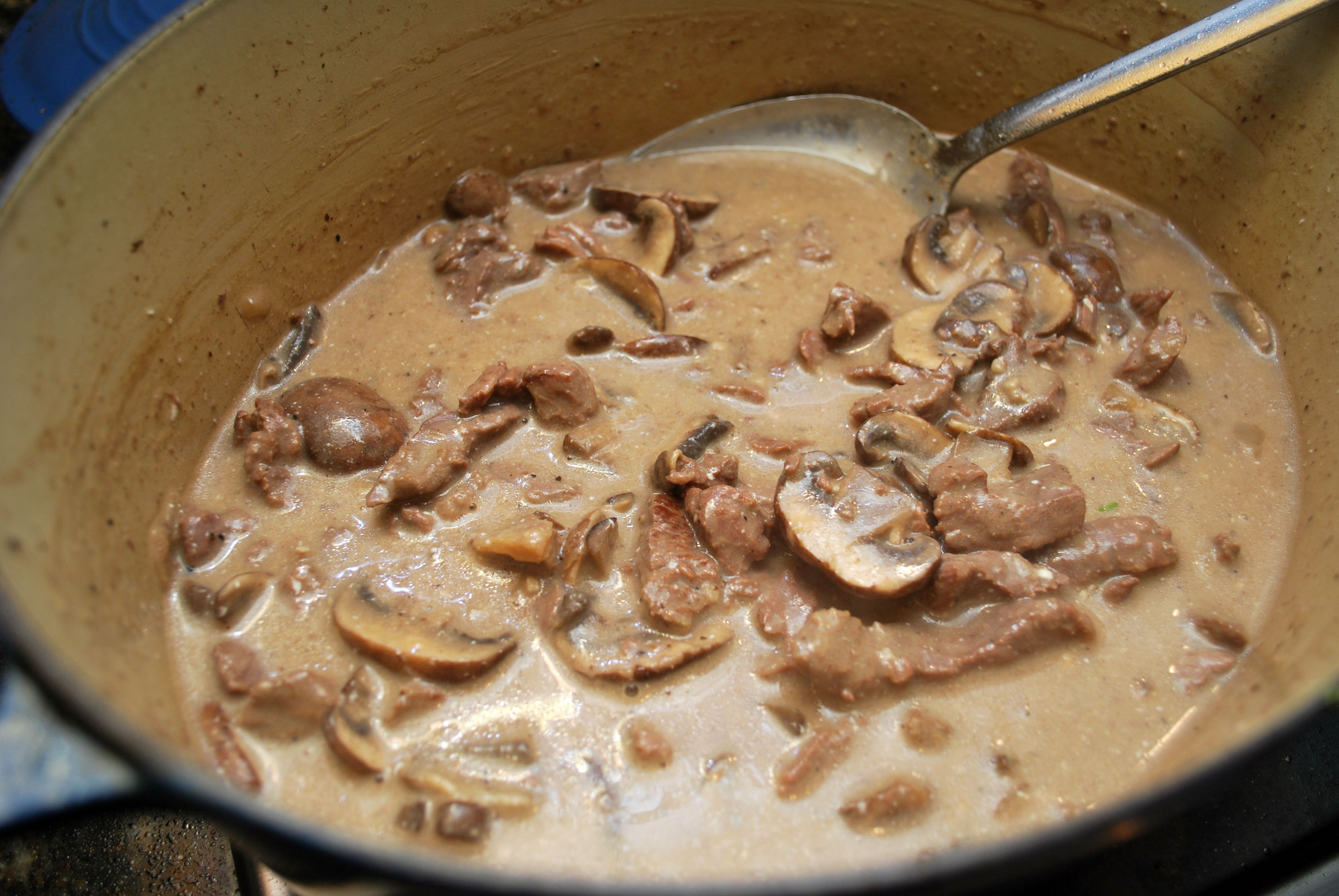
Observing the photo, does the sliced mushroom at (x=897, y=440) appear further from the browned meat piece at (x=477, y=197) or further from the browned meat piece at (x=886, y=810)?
the browned meat piece at (x=477, y=197)

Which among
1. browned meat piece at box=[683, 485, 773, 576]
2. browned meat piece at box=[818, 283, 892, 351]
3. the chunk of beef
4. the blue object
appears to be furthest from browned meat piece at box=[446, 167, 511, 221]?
the chunk of beef

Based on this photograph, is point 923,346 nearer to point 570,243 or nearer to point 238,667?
point 570,243

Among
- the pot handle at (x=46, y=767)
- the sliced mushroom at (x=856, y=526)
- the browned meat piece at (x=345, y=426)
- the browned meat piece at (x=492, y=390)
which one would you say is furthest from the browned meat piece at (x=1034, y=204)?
the pot handle at (x=46, y=767)

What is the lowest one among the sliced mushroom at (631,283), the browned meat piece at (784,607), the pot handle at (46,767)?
the browned meat piece at (784,607)

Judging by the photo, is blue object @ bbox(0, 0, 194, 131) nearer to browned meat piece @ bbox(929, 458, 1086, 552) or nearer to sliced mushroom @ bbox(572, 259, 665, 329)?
sliced mushroom @ bbox(572, 259, 665, 329)

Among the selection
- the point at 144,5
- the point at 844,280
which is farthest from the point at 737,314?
the point at 144,5

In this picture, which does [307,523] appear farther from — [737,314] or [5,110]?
[5,110]
